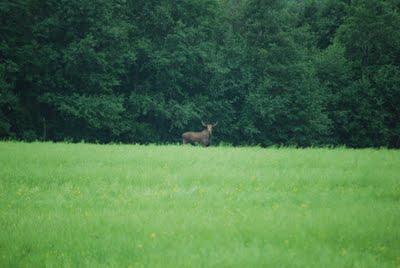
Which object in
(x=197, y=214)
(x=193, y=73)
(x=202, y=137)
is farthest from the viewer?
(x=193, y=73)

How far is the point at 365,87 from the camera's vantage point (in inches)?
1810

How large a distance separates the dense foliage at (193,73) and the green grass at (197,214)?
71.1 feet

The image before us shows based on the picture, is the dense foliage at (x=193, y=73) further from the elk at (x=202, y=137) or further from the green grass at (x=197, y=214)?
the green grass at (x=197, y=214)

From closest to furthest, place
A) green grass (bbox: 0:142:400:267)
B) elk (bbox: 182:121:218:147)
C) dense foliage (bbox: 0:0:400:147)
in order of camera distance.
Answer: green grass (bbox: 0:142:400:267)
elk (bbox: 182:121:218:147)
dense foliage (bbox: 0:0:400:147)

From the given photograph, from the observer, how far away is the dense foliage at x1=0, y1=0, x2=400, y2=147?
36531 mm

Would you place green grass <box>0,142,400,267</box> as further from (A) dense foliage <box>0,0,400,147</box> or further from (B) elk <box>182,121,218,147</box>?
(A) dense foliage <box>0,0,400,147</box>

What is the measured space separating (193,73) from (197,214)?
34162 millimetres

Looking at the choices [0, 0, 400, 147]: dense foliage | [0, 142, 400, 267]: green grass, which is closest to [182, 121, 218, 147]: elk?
[0, 0, 400, 147]: dense foliage

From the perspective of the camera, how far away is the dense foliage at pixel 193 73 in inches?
1438

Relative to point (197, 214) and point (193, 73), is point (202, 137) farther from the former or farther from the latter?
point (197, 214)

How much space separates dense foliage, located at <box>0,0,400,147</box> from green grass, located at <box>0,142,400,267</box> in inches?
853

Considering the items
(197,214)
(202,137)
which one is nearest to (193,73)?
(202,137)

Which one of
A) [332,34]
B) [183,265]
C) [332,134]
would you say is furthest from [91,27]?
[183,265]

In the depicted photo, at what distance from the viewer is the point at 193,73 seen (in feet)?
140
